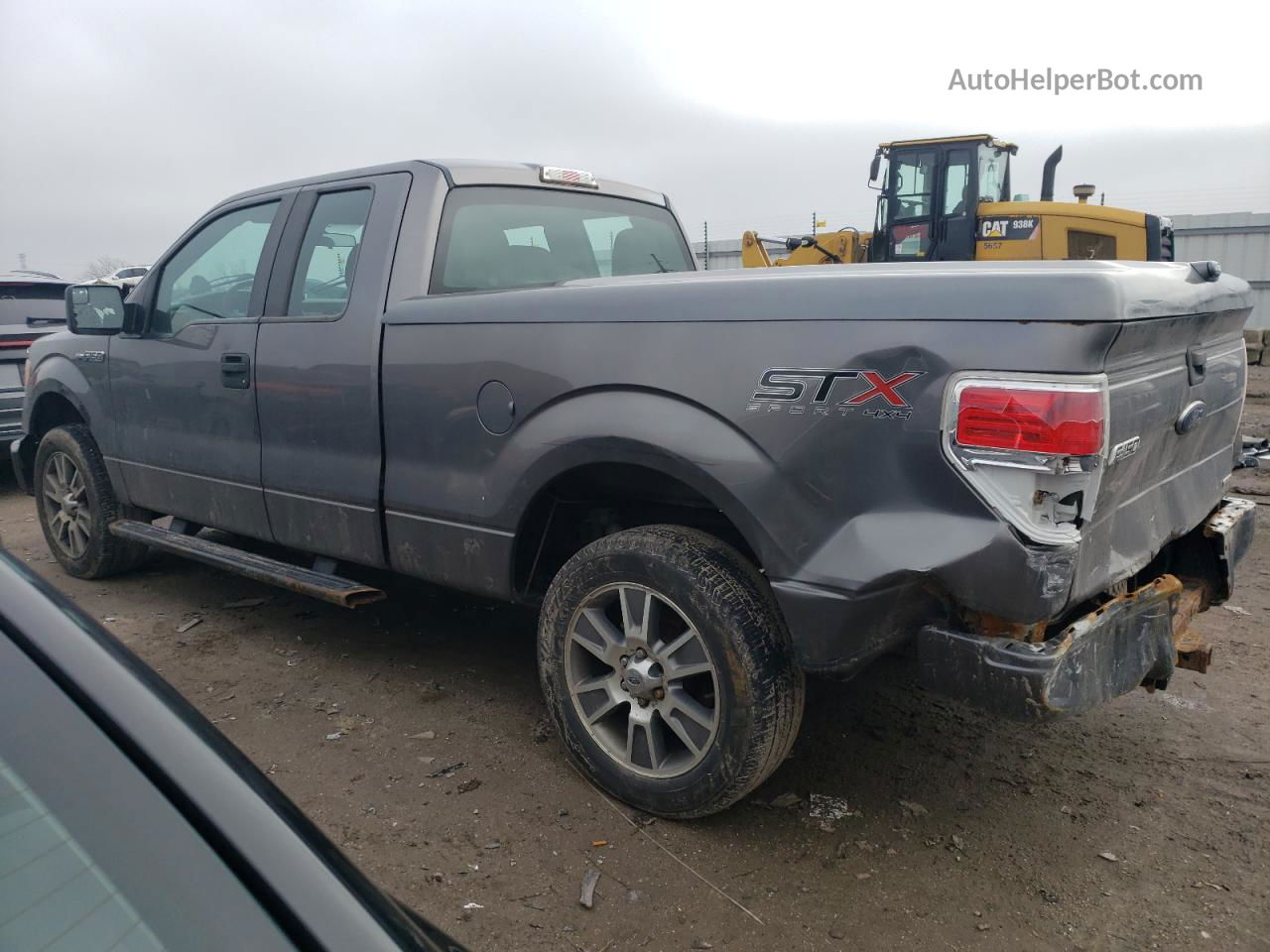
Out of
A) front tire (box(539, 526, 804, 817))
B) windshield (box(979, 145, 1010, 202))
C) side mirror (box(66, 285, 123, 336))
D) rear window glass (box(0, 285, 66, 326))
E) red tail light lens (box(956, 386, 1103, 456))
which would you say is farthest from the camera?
windshield (box(979, 145, 1010, 202))

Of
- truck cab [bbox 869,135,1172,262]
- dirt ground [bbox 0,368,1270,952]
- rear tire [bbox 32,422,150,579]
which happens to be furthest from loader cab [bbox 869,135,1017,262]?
rear tire [bbox 32,422,150,579]

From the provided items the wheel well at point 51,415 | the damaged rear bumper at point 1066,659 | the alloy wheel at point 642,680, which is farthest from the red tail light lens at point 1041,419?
the wheel well at point 51,415

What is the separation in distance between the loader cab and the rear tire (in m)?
8.86

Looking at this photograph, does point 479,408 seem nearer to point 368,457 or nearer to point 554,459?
point 554,459

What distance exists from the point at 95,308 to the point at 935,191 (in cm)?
941

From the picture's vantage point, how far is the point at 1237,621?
4539 mm

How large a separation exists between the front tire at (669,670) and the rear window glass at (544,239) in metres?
1.35

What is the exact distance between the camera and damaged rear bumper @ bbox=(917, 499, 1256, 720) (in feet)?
7.36

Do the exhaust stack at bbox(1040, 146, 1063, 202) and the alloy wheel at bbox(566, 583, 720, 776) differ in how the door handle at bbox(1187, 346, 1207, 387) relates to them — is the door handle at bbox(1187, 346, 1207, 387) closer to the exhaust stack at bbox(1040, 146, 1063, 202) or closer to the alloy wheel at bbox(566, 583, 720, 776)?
the alloy wheel at bbox(566, 583, 720, 776)

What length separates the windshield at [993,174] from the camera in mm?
11328

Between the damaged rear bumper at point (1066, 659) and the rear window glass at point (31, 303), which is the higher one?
the rear window glass at point (31, 303)

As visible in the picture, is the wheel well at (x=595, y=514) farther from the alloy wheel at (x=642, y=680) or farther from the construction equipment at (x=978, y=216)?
the construction equipment at (x=978, y=216)

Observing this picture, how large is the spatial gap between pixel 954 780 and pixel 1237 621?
7.54ft

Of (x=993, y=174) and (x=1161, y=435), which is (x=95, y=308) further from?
(x=993, y=174)
